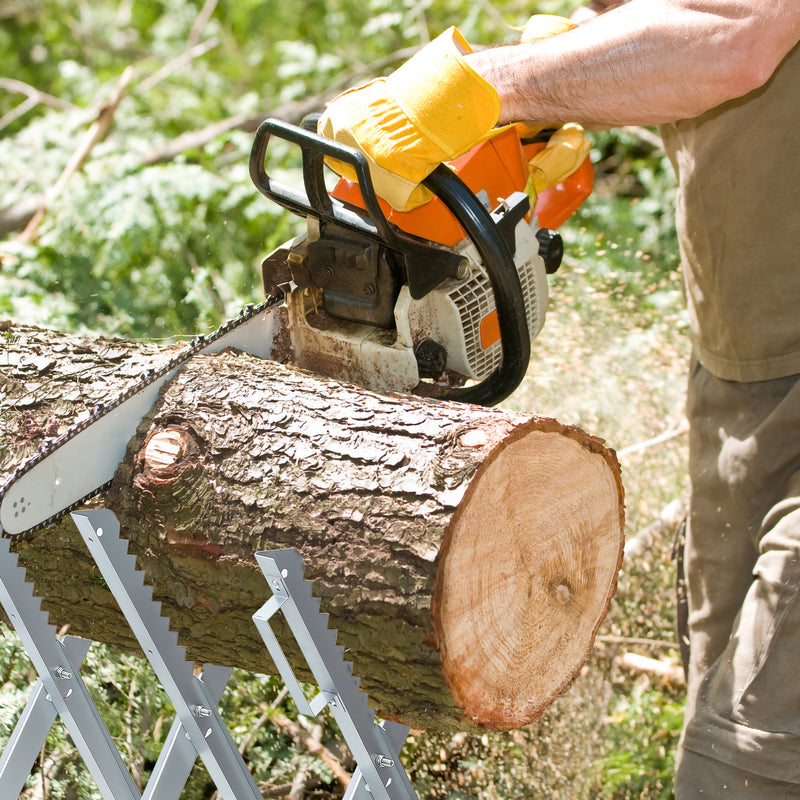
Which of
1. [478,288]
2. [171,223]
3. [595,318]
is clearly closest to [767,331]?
[478,288]

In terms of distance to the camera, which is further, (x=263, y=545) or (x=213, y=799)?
(x=213, y=799)

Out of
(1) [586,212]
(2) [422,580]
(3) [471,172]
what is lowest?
(1) [586,212]

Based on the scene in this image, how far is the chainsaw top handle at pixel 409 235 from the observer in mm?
1807

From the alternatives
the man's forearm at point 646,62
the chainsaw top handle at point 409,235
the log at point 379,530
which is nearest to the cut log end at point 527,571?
the log at point 379,530

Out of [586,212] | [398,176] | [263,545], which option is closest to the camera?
[263,545]

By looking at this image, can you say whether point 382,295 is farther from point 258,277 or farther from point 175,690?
point 258,277

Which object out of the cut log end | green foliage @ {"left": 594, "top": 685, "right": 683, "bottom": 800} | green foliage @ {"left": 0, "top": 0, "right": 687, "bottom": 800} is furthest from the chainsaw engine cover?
green foliage @ {"left": 594, "top": 685, "right": 683, "bottom": 800}

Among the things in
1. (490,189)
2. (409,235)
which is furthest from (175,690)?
(490,189)

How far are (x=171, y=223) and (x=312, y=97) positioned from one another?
2.04 metres

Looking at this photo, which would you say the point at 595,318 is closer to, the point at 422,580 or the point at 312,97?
the point at 422,580

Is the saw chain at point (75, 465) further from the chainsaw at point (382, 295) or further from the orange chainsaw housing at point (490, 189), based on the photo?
the orange chainsaw housing at point (490, 189)

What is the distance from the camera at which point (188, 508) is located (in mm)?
1691

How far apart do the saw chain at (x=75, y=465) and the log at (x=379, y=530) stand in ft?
0.09

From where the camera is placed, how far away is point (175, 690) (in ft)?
5.04
